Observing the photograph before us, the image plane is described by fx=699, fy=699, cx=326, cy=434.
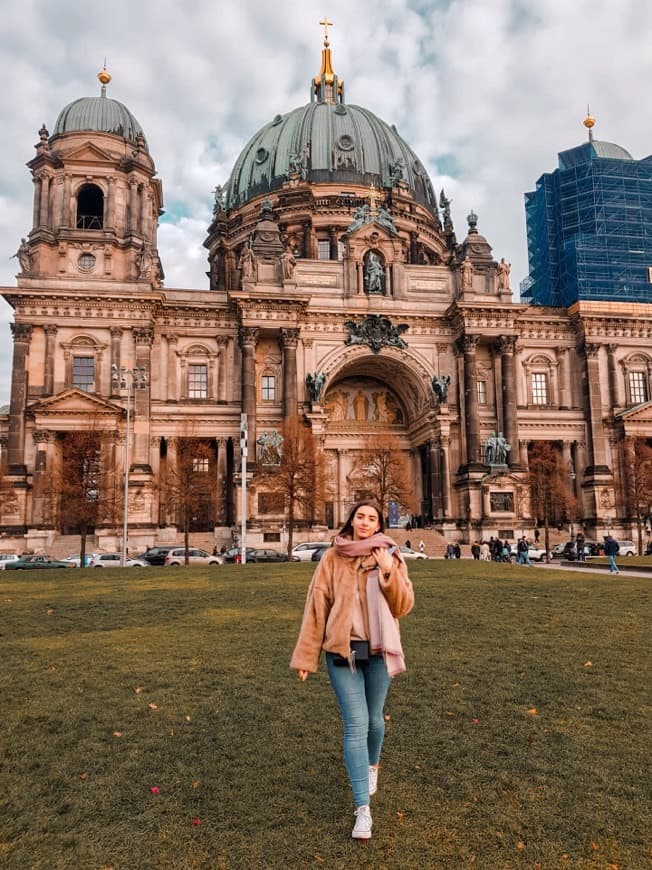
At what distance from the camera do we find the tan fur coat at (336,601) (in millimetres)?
5094

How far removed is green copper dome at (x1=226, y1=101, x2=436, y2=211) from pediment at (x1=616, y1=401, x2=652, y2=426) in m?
29.9

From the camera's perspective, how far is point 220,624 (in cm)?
1359

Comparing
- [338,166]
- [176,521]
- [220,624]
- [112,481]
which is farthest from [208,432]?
[220,624]

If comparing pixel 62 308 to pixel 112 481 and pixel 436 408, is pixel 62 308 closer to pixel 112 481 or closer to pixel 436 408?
pixel 112 481

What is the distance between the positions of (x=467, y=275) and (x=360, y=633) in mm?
50572

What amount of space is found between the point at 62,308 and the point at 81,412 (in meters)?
7.79

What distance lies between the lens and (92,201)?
173 ft

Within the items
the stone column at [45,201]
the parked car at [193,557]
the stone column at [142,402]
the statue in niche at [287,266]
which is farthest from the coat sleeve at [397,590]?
the stone column at [45,201]

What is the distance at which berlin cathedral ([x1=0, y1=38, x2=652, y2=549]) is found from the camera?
46.5 meters

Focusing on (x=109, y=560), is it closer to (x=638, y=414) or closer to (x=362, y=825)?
(x=362, y=825)

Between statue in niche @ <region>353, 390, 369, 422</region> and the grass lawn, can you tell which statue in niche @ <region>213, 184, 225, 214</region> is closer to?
statue in niche @ <region>353, 390, 369, 422</region>

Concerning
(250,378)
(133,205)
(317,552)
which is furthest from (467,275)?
(317,552)

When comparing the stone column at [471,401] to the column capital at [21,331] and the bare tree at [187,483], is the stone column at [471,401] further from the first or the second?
the column capital at [21,331]

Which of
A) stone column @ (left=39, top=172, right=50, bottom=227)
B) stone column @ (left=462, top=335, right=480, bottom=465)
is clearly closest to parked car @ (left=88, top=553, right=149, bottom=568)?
stone column @ (left=462, top=335, right=480, bottom=465)
